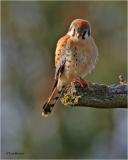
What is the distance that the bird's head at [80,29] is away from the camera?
670cm

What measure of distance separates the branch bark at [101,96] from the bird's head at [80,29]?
100 cm

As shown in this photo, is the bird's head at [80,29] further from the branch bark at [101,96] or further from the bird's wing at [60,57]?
the branch bark at [101,96]

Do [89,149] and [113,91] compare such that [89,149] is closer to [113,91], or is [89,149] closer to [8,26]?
[8,26]

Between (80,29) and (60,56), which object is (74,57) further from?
(80,29)

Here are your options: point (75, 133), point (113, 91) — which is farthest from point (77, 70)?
point (75, 133)

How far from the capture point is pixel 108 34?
1187 centimetres

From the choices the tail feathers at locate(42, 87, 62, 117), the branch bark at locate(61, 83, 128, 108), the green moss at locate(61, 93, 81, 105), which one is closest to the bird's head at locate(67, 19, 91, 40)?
the tail feathers at locate(42, 87, 62, 117)

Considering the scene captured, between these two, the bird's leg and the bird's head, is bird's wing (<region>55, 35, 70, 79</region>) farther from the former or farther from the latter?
the bird's leg

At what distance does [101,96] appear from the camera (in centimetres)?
555

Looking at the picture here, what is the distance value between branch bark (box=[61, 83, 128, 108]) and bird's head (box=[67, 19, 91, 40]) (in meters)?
1.00

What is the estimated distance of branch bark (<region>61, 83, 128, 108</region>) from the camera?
5480 mm

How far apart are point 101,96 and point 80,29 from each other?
4.27 ft

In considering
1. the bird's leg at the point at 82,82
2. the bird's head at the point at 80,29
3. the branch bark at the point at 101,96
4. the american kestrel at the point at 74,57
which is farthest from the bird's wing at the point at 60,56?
the branch bark at the point at 101,96

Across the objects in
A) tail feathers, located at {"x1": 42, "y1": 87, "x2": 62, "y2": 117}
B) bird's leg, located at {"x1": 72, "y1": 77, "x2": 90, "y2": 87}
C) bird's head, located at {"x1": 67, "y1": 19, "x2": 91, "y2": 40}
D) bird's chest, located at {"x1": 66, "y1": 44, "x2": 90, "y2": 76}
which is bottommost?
tail feathers, located at {"x1": 42, "y1": 87, "x2": 62, "y2": 117}
